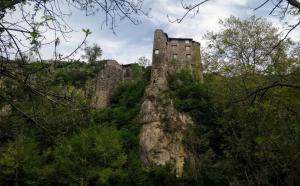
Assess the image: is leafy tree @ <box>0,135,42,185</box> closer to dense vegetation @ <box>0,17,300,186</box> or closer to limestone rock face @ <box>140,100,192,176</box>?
dense vegetation @ <box>0,17,300,186</box>

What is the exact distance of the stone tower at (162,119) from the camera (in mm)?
33656

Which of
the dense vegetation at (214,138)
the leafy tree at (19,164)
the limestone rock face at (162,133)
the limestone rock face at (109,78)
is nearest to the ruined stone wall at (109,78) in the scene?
the limestone rock face at (109,78)

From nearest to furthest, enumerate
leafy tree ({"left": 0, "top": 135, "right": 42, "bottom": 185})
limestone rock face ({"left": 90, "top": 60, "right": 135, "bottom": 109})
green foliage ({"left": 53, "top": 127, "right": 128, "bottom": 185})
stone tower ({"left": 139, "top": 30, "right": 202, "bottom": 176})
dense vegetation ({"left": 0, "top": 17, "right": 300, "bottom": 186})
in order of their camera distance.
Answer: dense vegetation ({"left": 0, "top": 17, "right": 300, "bottom": 186})
green foliage ({"left": 53, "top": 127, "right": 128, "bottom": 185})
leafy tree ({"left": 0, "top": 135, "right": 42, "bottom": 185})
stone tower ({"left": 139, "top": 30, "right": 202, "bottom": 176})
limestone rock face ({"left": 90, "top": 60, "right": 135, "bottom": 109})

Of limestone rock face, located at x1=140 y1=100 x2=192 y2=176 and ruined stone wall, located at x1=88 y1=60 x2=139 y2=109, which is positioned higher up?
ruined stone wall, located at x1=88 y1=60 x2=139 y2=109

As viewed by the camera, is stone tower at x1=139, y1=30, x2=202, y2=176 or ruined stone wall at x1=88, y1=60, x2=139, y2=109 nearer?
stone tower at x1=139, y1=30, x2=202, y2=176

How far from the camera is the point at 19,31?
4.86 m

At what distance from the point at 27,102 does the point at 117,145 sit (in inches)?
1017

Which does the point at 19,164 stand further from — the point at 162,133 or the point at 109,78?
the point at 109,78

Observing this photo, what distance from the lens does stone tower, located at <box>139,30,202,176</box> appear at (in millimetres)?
33656

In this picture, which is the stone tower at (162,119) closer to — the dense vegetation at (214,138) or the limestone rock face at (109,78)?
the dense vegetation at (214,138)

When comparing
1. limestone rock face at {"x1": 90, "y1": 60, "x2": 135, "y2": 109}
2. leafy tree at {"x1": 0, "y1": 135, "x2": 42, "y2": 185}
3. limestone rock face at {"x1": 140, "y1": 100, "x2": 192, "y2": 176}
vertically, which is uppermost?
limestone rock face at {"x1": 90, "y1": 60, "x2": 135, "y2": 109}

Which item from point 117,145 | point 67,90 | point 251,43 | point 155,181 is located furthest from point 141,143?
point 67,90

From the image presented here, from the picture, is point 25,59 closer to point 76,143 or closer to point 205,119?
point 76,143

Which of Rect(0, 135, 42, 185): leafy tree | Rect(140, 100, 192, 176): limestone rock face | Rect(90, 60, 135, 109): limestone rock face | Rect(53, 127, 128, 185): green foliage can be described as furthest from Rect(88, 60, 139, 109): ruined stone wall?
Result: Rect(53, 127, 128, 185): green foliage
